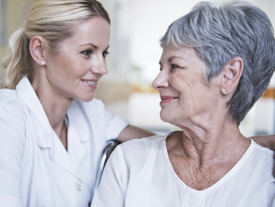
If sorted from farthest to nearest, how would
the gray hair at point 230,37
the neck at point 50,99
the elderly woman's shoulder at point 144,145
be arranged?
the neck at point 50,99 < the elderly woman's shoulder at point 144,145 < the gray hair at point 230,37

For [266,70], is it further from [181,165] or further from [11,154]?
[11,154]

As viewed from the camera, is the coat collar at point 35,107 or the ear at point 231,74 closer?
the ear at point 231,74

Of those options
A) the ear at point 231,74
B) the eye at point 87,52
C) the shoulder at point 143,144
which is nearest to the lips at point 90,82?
the eye at point 87,52

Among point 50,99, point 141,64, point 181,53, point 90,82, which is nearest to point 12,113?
point 50,99

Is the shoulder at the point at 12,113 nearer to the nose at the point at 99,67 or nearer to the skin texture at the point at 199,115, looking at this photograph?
the nose at the point at 99,67

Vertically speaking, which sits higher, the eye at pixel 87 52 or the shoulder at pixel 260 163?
the eye at pixel 87 52

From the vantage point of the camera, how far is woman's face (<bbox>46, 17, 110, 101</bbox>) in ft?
4.76

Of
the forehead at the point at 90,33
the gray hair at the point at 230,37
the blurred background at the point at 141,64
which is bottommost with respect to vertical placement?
the blurred background at the point at 141,64

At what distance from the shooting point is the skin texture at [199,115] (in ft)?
3.80

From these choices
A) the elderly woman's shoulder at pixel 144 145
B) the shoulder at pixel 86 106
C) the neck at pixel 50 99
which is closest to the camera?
the elderly woman's shoulder at pixel 144 145

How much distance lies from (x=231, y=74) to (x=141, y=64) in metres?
7.18

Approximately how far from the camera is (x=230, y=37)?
43.6 inches

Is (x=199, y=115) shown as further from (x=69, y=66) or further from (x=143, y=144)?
(x=69, y=66)

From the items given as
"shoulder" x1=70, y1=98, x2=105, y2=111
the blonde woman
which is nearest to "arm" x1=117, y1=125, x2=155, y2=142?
the blonde woman
